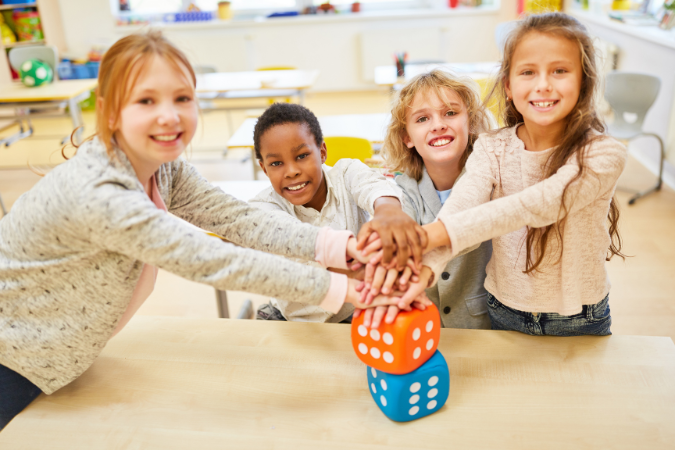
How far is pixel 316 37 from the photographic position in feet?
20.9

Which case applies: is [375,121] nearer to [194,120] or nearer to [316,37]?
[194,120]

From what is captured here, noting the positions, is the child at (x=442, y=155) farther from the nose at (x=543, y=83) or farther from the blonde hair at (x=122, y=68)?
the blonde hair at (x=122, y=68)

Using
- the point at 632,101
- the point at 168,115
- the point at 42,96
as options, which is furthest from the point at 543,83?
the point at 42,96

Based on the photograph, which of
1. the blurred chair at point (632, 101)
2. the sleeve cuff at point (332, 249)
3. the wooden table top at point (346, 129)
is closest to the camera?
the sleeve cuff at point (332, 249)

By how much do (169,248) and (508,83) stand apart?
0.80 m

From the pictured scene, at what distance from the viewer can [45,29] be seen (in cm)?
635

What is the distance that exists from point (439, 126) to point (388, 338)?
62 cm

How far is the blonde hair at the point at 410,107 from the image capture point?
1.42m

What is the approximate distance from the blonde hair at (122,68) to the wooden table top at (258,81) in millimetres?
2968

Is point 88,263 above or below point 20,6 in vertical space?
below

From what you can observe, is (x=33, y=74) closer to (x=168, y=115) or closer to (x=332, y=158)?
(x=332, y=158)

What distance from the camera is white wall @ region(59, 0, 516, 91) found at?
20.4 ft

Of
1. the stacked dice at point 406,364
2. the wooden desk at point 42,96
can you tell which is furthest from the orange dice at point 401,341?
the wooden desk at point 42,96

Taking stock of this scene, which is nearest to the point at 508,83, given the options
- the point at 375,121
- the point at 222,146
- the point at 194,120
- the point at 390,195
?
the point at 390,195
